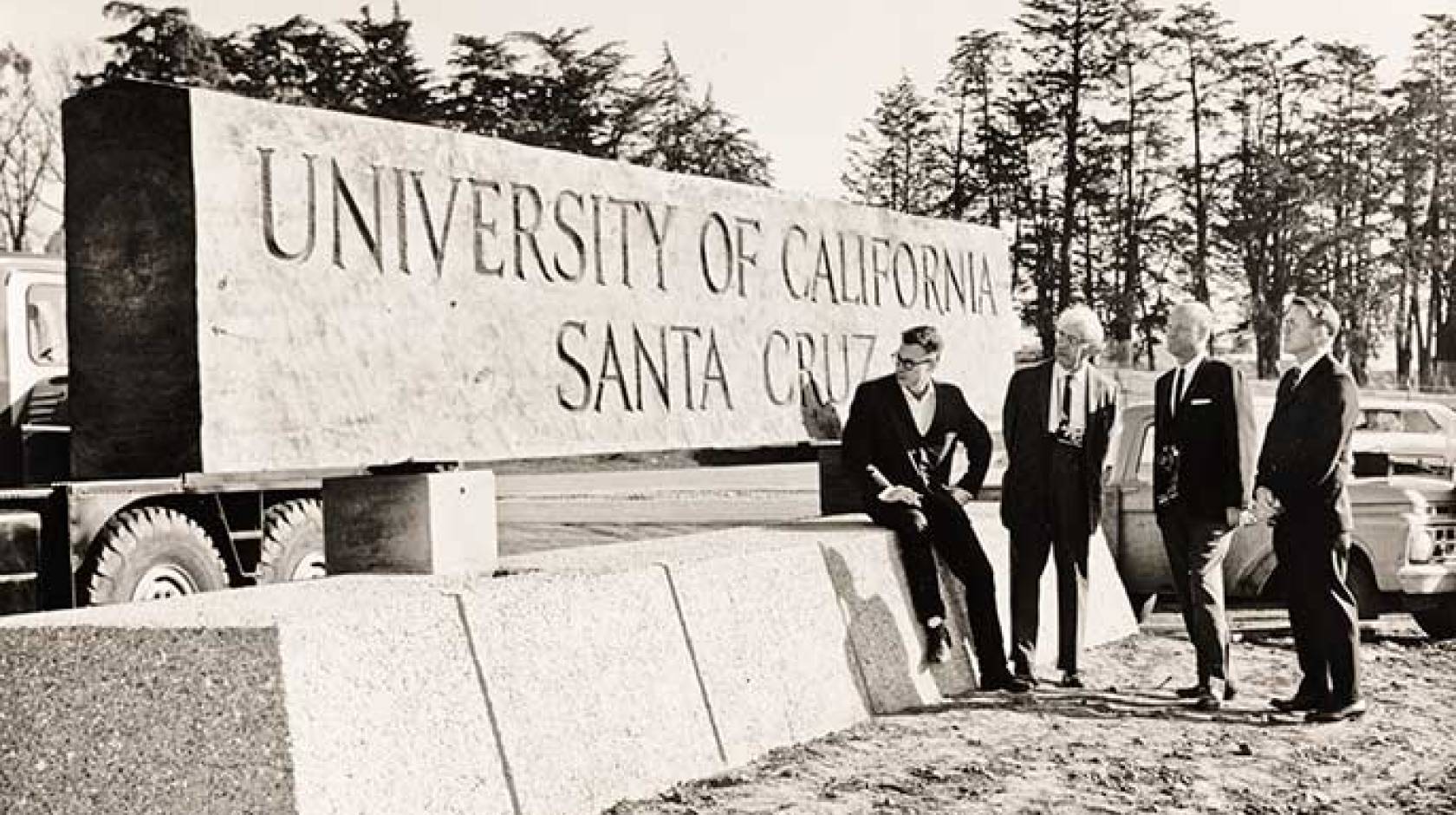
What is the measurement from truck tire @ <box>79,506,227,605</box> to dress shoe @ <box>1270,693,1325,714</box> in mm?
5334

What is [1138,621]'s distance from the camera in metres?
11.4

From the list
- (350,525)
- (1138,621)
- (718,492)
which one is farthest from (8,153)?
(350,525)

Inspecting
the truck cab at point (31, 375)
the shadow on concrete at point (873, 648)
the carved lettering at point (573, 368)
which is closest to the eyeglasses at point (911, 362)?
the shadow on concrete at point (873, 648)

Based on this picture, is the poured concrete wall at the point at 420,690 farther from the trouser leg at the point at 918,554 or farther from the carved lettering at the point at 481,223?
the carved lettering at the point at 481,223

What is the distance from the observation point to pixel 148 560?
367 inches

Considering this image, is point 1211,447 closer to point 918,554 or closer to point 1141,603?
point 918,554

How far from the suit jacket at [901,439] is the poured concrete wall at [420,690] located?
0.98 m

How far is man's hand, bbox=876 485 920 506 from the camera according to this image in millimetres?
7676

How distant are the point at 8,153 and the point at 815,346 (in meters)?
31.5

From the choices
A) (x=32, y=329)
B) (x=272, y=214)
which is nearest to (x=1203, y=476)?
(x=272, y=214)

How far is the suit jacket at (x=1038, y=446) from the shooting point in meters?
8.04

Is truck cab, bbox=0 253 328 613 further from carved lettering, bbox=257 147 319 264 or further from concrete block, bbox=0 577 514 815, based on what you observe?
concrete block, bbox=0 577 514 815

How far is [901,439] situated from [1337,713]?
2.18 meters

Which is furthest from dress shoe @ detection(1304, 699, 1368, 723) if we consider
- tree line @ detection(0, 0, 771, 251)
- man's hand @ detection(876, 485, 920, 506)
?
tree line @ detection(0, 0, 771, 251)
